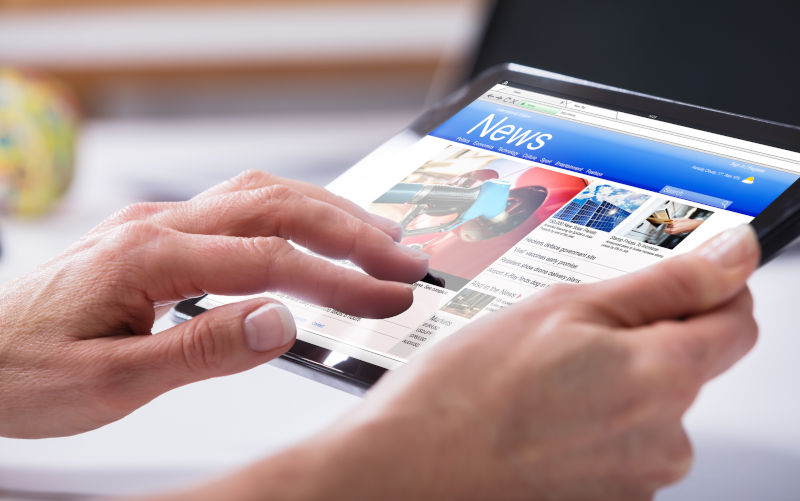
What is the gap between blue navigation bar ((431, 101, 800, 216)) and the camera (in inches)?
21.5

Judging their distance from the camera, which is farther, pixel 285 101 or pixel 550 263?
pixel 285 101

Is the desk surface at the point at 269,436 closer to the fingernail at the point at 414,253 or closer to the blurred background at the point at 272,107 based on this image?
the blurred background at the point at 272,107

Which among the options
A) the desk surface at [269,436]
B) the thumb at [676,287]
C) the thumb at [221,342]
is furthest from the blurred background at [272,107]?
the thumb at [676,287]

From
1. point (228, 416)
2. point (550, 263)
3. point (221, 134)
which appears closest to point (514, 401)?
point (550, 263)

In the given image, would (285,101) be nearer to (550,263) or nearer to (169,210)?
(169,210)

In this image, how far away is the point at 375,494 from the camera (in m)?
0.37

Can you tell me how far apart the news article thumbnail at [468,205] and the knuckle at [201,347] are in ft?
0.52

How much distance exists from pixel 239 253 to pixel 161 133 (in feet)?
3.75

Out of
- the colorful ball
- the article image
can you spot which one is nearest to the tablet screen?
the article image

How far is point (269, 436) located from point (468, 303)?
0.23 metres

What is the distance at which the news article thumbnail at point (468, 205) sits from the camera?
0.57 metres

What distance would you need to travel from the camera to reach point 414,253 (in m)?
0.58

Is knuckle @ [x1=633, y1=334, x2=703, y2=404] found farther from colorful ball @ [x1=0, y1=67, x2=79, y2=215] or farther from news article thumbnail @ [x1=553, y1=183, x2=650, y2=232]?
colorful ball @ [x1=0, y1=67, x2=79, y2=215]

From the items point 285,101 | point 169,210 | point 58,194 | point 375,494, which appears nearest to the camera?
point 375,494
